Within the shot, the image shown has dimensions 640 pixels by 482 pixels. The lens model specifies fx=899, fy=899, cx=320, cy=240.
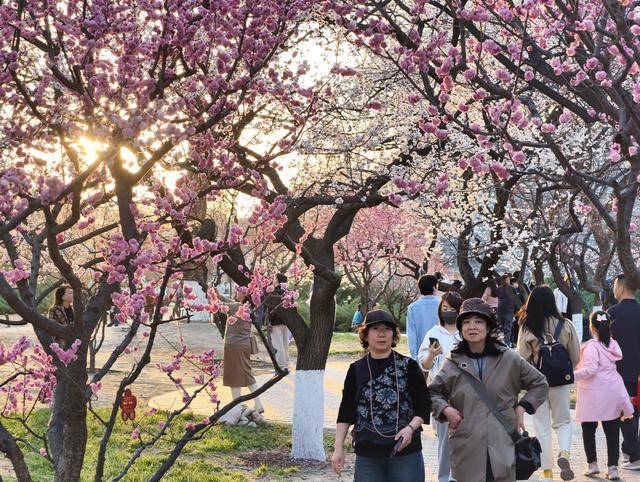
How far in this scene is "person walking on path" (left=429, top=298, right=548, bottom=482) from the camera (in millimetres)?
5328

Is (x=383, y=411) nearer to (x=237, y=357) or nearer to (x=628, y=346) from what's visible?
(x=628, y=346)

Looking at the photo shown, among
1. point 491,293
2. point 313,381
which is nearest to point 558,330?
point 313,381

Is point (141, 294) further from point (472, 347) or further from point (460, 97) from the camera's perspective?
point (460, 97)

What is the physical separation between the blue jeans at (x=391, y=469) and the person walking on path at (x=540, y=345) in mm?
2928

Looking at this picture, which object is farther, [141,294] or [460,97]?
[460,97]

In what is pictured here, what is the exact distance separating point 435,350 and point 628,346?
8.89ft

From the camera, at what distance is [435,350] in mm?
7398

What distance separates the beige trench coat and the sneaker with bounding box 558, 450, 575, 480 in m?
2.67

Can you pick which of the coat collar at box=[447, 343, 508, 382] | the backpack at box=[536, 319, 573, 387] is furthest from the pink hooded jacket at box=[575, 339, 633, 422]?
the coat collar at box=[447, 343, 508, 382]

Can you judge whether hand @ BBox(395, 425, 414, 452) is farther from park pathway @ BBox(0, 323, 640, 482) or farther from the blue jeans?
park pathway @ BBox(0, 323, 640, 482)

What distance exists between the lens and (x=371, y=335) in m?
5.30

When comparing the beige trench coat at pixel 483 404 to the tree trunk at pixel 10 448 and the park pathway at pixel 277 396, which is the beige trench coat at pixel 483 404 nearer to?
the park pathway at pixel 277 396

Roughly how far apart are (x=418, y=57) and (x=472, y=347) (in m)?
2.21

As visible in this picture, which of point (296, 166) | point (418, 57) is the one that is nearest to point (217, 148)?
point (418, 57)
